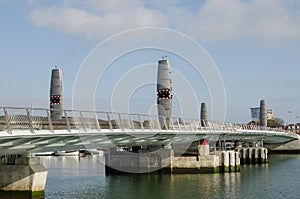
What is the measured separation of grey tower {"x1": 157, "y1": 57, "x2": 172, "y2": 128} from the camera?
61000 millimetres

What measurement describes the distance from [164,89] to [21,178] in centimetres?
2818

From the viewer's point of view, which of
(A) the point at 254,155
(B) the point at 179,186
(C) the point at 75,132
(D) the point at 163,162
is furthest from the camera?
(A) the point at 254,155

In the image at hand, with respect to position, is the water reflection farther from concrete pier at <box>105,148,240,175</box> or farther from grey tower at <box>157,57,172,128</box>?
grey tower at <box>157,57,172,128</box>

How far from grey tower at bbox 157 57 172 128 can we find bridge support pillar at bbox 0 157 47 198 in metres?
23.6

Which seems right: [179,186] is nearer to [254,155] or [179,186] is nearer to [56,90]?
[56,90]

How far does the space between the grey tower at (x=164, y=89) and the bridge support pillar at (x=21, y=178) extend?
23555mm

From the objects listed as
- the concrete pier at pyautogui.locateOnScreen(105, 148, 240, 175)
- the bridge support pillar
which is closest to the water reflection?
the concrete pier at pyautogui.locateOnScreen(105, 148, 240, 175)

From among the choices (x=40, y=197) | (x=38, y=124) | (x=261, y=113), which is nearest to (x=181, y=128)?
(x=40, y=197)

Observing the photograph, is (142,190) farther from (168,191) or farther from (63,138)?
(63,138)

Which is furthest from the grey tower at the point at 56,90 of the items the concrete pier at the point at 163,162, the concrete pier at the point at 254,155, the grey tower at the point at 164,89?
the concrete pier at the point at 254,155

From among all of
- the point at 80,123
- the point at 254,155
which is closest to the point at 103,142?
the point at 80,123

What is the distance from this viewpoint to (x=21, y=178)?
128 ft

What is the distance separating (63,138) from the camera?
34062 mm

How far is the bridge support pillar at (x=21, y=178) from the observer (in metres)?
38.9
